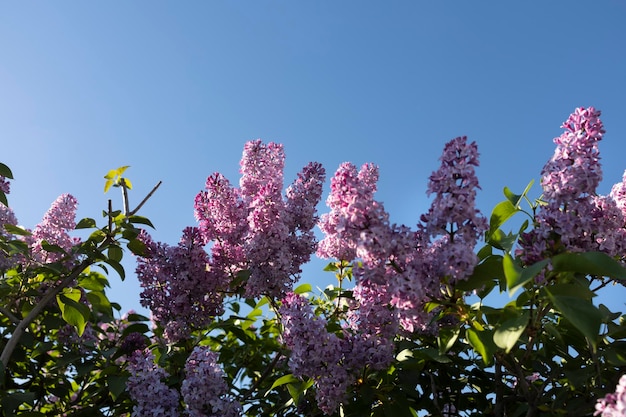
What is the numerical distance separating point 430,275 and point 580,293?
47 centimetres

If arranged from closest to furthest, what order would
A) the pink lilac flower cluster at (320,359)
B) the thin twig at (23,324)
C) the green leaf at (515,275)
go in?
the green leaf at (515,275) → the pink lilac flower cluster at (320,359) → the thin twig at (23,324)

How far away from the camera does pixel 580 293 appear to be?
202 centimetres

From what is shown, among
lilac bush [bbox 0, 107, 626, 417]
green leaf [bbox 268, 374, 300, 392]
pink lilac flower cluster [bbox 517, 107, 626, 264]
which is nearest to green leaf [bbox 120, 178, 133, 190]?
lilac bush [bbox 0, 107, 626, 417]

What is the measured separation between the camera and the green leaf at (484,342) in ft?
6.64

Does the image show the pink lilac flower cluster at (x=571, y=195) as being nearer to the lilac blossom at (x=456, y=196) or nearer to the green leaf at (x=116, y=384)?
the lilac blossom at (x=456, y=196)

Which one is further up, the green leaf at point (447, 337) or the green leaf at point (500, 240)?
the green leaf at point (500, 240)

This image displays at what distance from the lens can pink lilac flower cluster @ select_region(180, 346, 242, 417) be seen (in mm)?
2662

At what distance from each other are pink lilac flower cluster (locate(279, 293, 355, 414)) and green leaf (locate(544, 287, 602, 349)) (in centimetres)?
93

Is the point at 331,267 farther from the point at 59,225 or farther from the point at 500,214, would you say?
the point at 59,225

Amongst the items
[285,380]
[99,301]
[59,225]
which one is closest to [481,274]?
[285,380]

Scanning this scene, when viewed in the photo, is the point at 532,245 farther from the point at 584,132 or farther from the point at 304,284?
the point at 304,284

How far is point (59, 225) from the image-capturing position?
441 cm

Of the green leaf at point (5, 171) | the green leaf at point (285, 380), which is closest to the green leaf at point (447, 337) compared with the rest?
the green leaf at point (285, 380)

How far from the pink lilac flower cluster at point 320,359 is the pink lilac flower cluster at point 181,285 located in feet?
3.28
